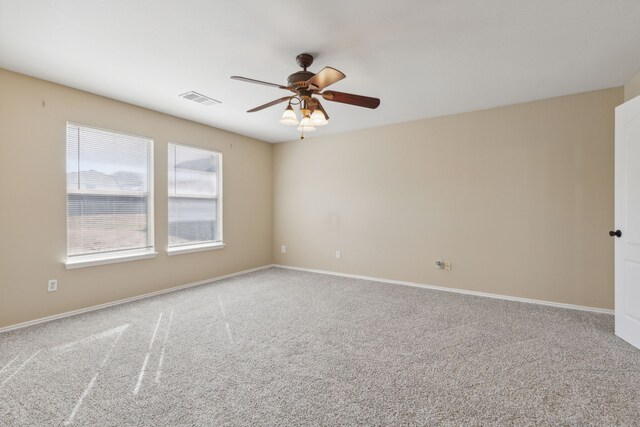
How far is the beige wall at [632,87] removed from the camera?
9.71 feet

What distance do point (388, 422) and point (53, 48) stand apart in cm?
364

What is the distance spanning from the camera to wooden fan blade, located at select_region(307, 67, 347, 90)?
2105 mm

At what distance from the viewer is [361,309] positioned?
3.54 meters

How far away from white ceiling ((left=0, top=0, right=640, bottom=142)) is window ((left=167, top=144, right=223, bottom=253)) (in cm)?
114

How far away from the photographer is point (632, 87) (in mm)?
3074

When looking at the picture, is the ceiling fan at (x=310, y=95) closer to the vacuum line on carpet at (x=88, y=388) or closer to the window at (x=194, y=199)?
the vacuum line on carpet at (x=88, y=388)

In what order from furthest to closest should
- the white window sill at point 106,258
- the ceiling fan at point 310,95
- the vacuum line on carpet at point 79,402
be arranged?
the white window sill at point 106,258, the ceiling fan at point 310,95, the vacuum line on carpet at point 79,402

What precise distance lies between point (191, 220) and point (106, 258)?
50.9 inches

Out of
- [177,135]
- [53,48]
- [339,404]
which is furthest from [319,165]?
[339,404]

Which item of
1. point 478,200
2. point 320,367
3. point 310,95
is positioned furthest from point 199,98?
point 478,200

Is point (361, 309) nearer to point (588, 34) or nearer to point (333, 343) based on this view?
point (333, 343)

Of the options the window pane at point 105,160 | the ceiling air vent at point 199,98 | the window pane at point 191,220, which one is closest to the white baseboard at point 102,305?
the window pane at point 191,220

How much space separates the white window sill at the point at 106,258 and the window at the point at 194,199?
15.0 inches

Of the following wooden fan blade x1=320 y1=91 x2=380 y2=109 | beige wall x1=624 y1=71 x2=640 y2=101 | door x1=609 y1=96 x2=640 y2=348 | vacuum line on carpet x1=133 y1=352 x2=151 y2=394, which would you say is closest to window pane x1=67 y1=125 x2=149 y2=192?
vacuum line on carpet x1=133 y1=352 x2=151 y2=394
